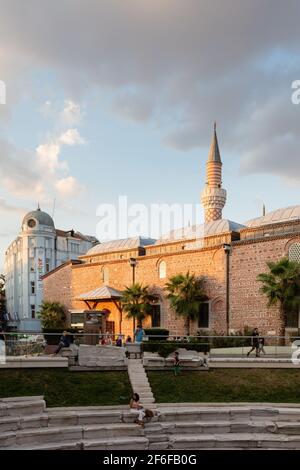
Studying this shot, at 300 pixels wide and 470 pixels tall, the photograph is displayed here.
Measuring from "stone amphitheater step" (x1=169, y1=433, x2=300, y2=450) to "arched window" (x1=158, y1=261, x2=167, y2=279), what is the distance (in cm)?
2420

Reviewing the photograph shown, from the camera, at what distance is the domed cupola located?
75.6m

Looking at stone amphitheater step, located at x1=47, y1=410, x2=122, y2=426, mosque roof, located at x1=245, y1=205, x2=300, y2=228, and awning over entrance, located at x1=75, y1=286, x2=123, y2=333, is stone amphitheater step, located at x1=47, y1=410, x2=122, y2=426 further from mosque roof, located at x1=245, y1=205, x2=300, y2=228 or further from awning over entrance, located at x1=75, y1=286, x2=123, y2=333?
awning over entrance, located at x1=75, y1=286, x2=123, y2=333

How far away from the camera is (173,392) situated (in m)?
19.0

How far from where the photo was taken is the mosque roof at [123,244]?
4694cm

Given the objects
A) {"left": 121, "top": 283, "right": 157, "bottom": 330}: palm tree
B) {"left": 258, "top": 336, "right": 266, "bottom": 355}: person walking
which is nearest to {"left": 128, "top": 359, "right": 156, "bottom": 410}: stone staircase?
{"left": 258, "top": 336, "right": 266, "bottom": 355}: person walking

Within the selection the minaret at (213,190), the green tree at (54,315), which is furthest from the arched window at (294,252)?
the green tree at (54,315)

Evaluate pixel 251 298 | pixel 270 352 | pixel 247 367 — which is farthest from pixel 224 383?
pixel 251 298

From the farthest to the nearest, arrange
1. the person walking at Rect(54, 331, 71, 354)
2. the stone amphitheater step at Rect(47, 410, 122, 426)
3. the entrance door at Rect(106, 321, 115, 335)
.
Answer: the entrance door at Rect(106, 321, 115, 335) < the person walking at Rect(54, 331, 71, 354) < the stone amphitheater step at Rect(47, 410, 122, 426)

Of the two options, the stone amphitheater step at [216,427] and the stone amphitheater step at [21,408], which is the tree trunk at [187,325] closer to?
the stone amphitheater step at [216,427]

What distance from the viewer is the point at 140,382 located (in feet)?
63.8

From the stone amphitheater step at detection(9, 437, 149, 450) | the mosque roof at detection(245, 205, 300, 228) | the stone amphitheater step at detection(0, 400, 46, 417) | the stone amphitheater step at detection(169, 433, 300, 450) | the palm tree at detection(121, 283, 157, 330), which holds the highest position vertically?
the mosque roof at detection(245, 205, 300, 228)

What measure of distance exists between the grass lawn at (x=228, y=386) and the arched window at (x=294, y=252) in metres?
11.4

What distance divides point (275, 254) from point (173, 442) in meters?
19.2
